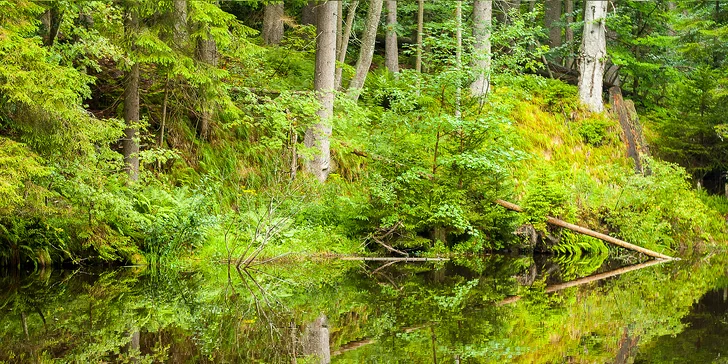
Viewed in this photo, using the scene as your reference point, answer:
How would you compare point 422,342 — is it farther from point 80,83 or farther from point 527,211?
point 527,211

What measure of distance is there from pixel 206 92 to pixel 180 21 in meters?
1.17

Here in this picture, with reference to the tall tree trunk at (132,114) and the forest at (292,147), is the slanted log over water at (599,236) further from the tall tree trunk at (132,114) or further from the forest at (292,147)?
the tall tree trunk at (132,114)

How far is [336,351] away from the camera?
5.69m

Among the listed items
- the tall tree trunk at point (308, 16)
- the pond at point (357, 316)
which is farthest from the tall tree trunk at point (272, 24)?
the pond at point (357, 316)

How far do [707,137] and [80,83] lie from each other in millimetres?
17470

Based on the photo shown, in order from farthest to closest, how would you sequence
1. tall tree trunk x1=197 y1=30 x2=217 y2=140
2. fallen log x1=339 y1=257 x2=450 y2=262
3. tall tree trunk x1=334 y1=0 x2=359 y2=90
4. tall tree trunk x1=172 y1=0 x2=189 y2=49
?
tall tree trunk x1=334 y1=0 x2=359 y2=90, tall tree trunk x1=197 y1=30 x2=217 y2=140, fallen log x1=339 y1=257 x2=450 y2=262, tall tree trunk x1=172 y1=0 x2=189 y2=49

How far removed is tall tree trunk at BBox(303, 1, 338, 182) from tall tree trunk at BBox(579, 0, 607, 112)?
857cm

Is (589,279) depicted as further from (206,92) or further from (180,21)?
(180,21)

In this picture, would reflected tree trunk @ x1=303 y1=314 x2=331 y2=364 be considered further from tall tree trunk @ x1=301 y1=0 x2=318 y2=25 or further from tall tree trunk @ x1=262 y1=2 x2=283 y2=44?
tall tree trunk @ x1=301 y1=0 x2=318 y2=25

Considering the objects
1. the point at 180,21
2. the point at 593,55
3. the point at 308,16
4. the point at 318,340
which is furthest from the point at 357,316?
the point at 593,55

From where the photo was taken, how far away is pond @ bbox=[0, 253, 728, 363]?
5676 millimetres

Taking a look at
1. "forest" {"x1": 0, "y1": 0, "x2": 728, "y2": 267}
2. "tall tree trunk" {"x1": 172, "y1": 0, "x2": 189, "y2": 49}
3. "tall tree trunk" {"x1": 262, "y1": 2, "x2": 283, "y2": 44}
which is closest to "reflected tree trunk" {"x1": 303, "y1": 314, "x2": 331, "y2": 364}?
"forest" {"x1": 0, "y1": 0, "x2": 728, "y2": 267}

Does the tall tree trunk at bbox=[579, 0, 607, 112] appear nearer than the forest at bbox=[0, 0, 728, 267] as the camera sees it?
No

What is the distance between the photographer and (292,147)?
48.6ft
